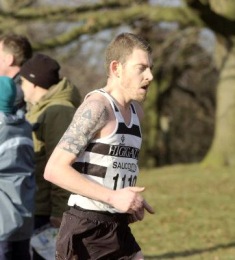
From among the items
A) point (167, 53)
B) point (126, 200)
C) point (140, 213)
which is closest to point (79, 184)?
point (126, 200)

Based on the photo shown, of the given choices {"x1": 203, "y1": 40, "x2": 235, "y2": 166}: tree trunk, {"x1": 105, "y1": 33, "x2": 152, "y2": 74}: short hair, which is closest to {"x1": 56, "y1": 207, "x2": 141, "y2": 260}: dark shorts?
{"x1": 105, "y1": 33, "x2": 152, "y2": 74}: short hair

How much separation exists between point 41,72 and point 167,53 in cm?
Answer: 1872

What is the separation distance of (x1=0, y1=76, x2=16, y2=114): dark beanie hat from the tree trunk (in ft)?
50.9

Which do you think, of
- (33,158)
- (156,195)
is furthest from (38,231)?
(156,195)

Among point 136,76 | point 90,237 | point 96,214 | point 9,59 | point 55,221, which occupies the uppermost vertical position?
point 136,76

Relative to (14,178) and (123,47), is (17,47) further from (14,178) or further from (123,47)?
(123,47)

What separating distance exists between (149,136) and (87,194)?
24.9 m

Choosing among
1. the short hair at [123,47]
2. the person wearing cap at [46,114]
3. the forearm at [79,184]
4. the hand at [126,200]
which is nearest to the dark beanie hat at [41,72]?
the person wearing cap at [46,114]

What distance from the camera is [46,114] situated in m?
5.99

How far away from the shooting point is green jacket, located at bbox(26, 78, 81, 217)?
591 centimetres

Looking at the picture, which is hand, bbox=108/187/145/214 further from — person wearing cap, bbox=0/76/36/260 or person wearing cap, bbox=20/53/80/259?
person wearing cap, bbox=20/53/80/259

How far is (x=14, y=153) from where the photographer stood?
5.51 metres

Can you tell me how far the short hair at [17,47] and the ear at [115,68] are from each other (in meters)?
2.20

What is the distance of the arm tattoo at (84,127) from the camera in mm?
4109
